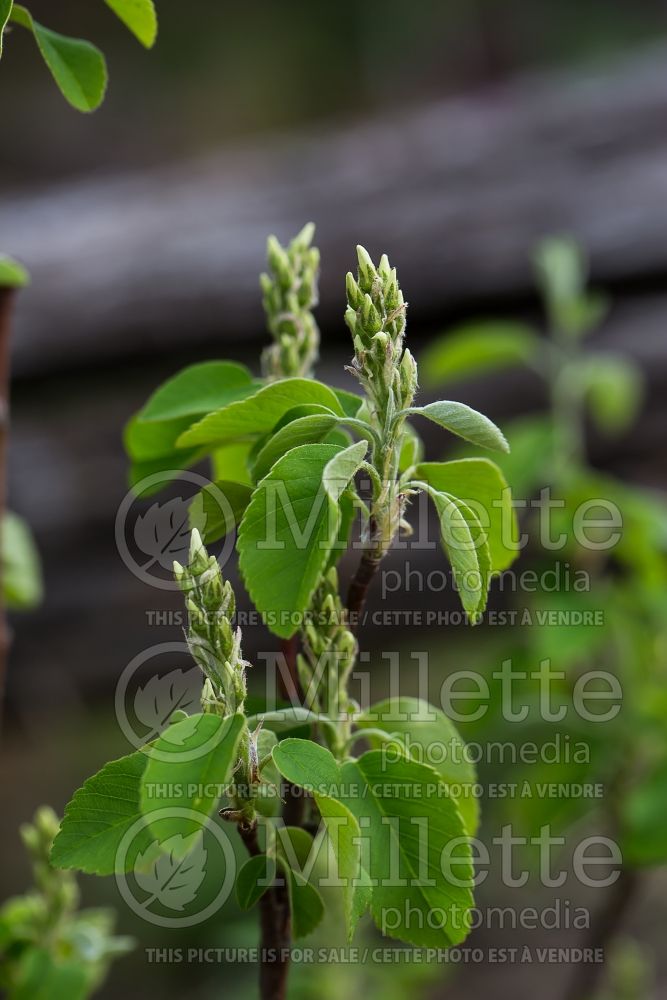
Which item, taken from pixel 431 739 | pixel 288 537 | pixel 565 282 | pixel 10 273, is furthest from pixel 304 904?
pixel 565 282

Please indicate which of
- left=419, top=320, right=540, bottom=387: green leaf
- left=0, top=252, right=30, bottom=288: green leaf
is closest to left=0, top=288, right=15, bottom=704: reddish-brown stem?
left=0, top=252, right=30, bottom=288: green leaf

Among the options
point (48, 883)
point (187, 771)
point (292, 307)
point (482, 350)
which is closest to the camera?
point (187, 771)

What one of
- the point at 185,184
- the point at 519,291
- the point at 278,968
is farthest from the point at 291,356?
the point at 185,184

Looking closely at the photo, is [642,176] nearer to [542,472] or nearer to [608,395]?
[608,395]

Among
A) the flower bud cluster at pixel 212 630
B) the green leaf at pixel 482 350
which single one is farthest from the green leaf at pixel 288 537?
the green leaf at pixel 482 350

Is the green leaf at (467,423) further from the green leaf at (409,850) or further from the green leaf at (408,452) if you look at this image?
the green leaf at (409,850)

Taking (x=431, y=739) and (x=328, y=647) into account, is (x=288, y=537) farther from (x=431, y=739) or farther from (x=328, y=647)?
(x=431, y=739)
